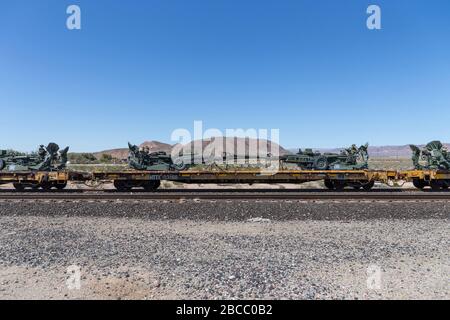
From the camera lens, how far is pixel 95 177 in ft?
56.6

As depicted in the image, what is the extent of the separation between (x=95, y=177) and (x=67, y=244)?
10.8 m

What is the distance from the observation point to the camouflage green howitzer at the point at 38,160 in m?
18.1

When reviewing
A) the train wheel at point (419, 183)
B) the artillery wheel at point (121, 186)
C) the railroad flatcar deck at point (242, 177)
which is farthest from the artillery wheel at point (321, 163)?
the artillery wheel at point (121, 186)

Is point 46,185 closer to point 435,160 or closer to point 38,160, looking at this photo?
point 38,160

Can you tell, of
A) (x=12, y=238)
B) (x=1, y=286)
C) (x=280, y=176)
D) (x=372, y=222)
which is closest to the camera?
(x=1, y=286)

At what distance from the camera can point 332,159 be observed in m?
17.8

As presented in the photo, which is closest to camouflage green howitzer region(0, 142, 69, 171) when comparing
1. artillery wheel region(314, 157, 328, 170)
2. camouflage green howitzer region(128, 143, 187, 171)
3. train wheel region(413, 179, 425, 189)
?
camouflage green howitzer region(128, 143, 187, 171)

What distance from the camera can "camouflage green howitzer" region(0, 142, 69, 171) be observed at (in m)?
18.1

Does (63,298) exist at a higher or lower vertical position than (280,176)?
lower

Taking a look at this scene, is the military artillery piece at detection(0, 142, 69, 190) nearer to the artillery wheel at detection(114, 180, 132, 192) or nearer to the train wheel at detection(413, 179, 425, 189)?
the artillery wheel at detection(114, 180, 132, 192)

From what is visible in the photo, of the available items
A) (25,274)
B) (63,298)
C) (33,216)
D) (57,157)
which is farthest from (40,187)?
(63,298)

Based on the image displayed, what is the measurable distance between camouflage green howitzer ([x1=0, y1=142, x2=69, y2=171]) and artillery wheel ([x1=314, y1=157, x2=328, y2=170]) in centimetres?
1579

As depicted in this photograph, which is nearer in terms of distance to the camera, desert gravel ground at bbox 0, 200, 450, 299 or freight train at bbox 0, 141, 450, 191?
desert gravel ground at bbox 0, 200, 450, 299
